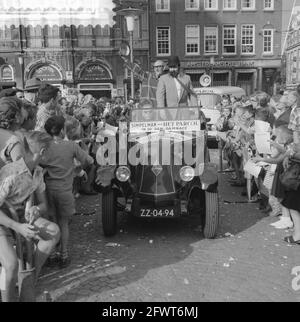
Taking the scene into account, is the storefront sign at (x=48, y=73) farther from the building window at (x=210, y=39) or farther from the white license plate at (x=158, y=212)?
the white license plate at (x=158, y=212)

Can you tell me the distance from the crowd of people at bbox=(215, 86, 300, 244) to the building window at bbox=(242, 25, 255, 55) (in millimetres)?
25948

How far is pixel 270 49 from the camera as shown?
112ft

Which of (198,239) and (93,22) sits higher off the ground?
(93,22)

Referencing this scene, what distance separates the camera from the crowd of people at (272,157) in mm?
5035

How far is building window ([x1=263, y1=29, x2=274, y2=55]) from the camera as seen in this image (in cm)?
3384

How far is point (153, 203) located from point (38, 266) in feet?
6.50

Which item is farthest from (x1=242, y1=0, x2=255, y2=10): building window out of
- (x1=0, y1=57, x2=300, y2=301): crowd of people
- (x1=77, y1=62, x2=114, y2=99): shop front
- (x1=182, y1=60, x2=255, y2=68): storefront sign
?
(x1=0, y1=57, x2=300, y2=301): crowd of people

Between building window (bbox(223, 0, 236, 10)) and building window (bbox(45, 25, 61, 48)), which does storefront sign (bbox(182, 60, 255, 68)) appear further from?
building window (bbox(45, 25, 61, 48))

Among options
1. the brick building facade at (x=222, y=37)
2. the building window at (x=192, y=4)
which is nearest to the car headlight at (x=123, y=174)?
the brick building facade at (x=222, y=37)

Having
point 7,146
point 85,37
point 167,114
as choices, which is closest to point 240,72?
point 85,37

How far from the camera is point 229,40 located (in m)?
33.6

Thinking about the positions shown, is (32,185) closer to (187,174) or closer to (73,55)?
(187,174)
